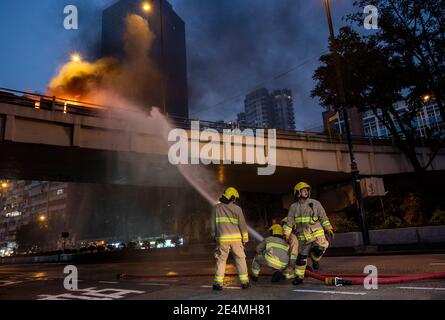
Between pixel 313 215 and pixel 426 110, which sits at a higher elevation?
pixel 426 110

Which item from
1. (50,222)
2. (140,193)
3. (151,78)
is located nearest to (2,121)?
(151,78)

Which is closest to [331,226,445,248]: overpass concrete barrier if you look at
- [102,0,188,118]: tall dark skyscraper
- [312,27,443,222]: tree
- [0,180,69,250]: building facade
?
[312,27,443,222]: tree

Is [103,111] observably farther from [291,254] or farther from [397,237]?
[397,237]

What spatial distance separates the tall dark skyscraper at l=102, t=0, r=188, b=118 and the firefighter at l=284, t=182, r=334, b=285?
18668 mm

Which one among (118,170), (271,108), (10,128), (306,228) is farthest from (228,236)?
(271,108)

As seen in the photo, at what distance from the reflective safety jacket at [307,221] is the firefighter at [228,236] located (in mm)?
906

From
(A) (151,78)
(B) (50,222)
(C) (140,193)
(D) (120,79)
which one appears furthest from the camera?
(B) (50,222)

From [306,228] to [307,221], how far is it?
0.43 feet

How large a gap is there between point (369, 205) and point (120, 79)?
1051 inches

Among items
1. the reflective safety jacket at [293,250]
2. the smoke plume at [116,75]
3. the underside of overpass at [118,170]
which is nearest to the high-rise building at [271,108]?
the smoke plume at [116,75]

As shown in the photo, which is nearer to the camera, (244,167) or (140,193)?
(244,167)

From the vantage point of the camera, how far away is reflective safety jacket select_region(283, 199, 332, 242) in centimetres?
653
